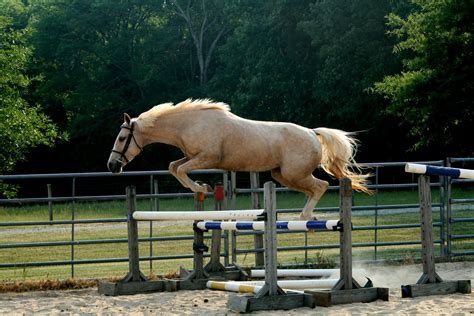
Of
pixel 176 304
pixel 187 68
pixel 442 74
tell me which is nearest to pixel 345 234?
pixel 176 304

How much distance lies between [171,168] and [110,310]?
4.83ft

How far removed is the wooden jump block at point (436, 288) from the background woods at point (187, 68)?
1952cm

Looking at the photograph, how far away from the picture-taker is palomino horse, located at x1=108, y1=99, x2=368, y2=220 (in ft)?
28.3

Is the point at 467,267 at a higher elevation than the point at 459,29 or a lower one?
lower

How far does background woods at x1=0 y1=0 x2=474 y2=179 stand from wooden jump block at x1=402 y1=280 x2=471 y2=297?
19520 mm

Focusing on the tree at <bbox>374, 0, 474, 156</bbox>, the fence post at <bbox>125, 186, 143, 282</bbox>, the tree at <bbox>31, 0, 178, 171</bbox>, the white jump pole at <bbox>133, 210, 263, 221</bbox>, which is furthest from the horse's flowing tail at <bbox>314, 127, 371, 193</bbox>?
the tree at <bbox>31, 0, 178, 171</bbox>

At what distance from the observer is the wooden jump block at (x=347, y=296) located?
787cm

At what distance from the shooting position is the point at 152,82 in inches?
1662

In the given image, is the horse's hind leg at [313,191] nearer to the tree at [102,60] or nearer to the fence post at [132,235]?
the fence post at [132,235]

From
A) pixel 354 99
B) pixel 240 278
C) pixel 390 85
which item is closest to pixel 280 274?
pixel 240 278

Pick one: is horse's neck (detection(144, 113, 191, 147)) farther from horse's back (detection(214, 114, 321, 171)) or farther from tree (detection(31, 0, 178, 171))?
tree (detection(31, 0, 178, 171))

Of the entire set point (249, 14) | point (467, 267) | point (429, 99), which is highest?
point (249, 14)

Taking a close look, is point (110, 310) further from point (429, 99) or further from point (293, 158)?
point (429, 99)

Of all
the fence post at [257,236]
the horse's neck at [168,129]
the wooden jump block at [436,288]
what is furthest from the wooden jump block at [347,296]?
the fence post at [257,236]
